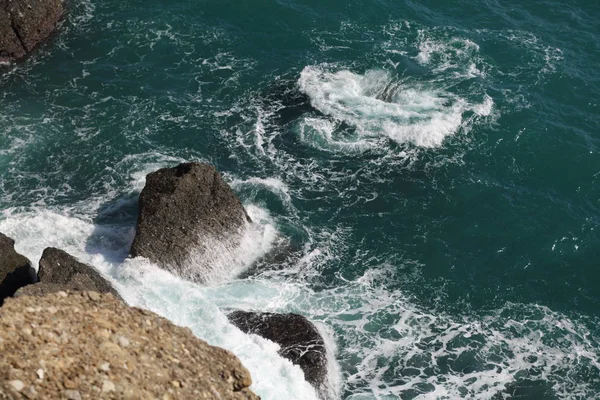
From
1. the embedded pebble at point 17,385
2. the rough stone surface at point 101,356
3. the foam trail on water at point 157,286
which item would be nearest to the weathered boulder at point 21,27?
the foam trail on water at point 157,286

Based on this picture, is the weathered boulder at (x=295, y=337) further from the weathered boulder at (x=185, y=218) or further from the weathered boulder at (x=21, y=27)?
the weathered boulder at (x=21, y=27)

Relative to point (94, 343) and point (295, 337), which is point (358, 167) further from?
point (94, 343)

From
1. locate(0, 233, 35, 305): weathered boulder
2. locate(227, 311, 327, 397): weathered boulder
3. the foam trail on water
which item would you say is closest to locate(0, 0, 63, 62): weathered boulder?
the foam trail on water

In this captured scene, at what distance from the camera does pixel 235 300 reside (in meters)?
39.9

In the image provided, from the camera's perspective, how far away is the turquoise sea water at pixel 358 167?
1542 inches

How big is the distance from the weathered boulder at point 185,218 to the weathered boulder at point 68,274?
3.29 meters

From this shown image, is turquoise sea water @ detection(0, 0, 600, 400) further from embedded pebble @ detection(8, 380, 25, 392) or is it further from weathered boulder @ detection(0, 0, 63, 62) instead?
embedded pebble @ detection(8, 380, 25, 392)

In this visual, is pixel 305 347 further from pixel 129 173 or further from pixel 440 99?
pixel 440 99

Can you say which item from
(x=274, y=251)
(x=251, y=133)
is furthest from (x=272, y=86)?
(x=274, y=251)

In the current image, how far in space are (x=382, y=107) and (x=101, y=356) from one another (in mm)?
36222

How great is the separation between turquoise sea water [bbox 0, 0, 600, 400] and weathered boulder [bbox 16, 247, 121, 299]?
1.84m

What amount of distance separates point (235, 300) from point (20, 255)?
427 inches

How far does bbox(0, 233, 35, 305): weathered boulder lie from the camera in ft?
119

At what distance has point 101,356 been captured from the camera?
2139 centimetres
